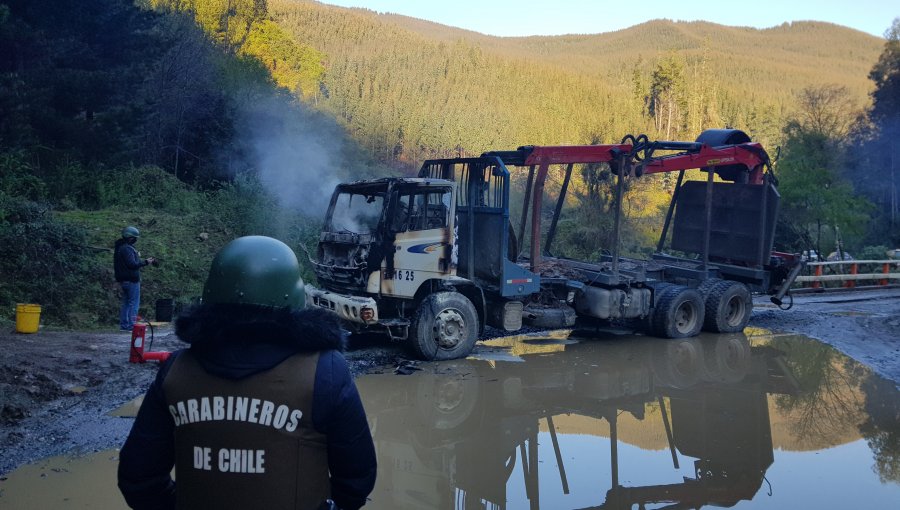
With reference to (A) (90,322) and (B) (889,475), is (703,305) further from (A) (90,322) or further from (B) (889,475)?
(A) (90,322)

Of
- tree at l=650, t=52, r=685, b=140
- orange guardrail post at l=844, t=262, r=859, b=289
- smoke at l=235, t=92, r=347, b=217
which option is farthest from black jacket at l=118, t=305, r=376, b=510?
tree at l=650, t=52, r=685, b=140

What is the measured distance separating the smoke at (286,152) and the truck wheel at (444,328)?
7270 millimetres

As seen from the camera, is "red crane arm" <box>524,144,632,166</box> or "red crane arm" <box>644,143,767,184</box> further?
"red crane arm" <box>644,143,767,184</box>

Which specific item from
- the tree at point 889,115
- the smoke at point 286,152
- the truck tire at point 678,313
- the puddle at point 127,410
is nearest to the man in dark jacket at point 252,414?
the puddle at point 127,410

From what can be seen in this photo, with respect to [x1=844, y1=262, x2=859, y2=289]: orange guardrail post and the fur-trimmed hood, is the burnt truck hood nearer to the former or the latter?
the fur-trimmed hood

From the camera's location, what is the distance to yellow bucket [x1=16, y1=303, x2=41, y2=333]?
1009cm

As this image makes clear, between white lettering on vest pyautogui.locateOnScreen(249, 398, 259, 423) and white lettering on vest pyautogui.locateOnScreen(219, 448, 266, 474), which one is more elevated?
white lettering on vest pyautogui.locateOnScreen(249, 398, 259, 423)

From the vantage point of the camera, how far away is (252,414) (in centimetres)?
227

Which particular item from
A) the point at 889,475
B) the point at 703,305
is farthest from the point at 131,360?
the point at 703,305

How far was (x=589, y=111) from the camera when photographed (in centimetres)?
7569

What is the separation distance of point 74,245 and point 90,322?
1980 mm

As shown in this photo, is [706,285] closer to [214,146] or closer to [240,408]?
Result: [240,408]

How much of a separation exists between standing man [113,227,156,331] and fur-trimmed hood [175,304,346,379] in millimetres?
9366

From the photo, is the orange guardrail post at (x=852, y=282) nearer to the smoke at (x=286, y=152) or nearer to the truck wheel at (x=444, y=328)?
the smoke at (x=286, y=152)
